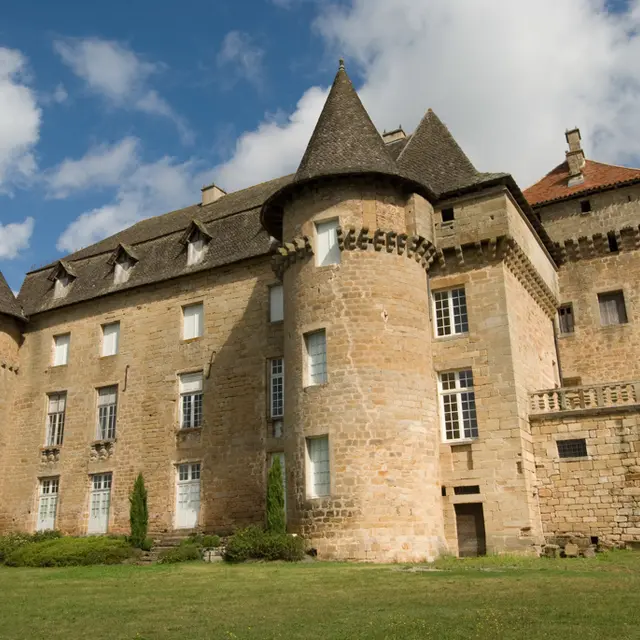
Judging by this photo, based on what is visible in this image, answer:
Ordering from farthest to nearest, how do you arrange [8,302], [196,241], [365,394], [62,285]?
[62,285] → [8,302] → [196,241] → [365,394]

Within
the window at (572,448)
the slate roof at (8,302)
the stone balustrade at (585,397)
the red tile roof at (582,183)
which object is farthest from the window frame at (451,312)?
the slate roof at (8,302)

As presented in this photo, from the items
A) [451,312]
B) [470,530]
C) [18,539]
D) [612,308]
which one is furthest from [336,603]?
[612,308]

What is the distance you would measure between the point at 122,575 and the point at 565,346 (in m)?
16.2

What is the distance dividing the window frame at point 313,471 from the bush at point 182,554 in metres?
3.64

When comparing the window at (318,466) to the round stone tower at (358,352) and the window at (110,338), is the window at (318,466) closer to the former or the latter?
the round stone tower at (358,352)

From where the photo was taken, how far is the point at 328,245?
1902cm

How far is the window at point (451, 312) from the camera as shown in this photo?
19.8 metres

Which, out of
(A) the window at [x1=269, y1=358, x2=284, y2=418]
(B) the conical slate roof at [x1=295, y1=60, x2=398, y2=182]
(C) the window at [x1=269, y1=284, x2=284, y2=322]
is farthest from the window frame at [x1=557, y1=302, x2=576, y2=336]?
(A) the window at [x1=269, y1=358, x2=284, y2=418]

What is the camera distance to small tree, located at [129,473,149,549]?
21625 millimetres

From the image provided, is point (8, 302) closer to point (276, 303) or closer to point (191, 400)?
point (191, 400)

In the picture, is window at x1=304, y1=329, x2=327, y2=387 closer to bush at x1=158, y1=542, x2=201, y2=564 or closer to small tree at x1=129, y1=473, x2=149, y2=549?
bush at x1=158, y1=542, x2=201, y2=564

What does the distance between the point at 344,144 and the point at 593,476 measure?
10.7 metres

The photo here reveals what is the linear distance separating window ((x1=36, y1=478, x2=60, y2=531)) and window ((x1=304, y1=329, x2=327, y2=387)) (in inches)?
473

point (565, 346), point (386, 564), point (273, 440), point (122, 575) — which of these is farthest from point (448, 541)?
point (565, 346)
